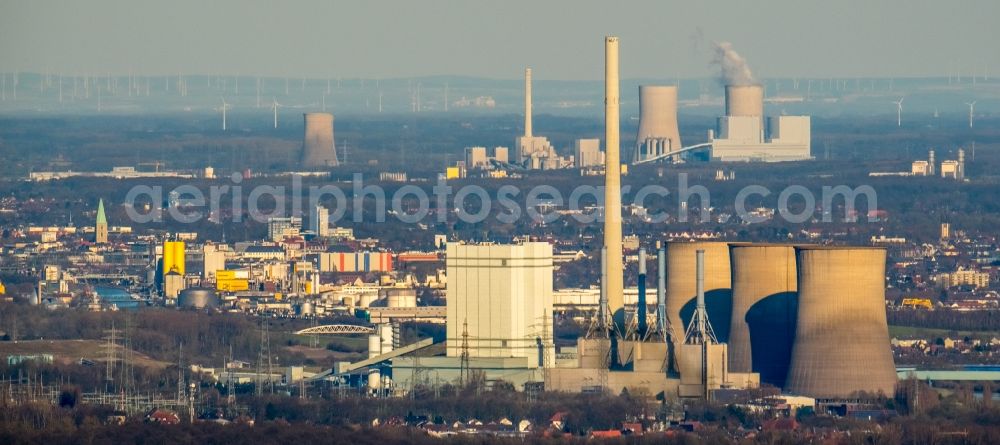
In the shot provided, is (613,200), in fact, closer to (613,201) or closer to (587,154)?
(613,201)

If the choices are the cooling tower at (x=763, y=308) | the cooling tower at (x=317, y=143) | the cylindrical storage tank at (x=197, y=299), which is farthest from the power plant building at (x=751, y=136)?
the cooling tower at (x=763, y=308)

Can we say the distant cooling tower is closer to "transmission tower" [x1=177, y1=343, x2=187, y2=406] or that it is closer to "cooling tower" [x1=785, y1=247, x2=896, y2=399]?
"transmission tower" [x1=177, y1=343, x2=187, y2=406]

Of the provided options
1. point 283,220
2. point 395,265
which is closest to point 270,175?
point 283,220

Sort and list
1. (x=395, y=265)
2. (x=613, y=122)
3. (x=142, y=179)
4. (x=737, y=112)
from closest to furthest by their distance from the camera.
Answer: (x=613, y=122), (x=395, y=265), (x=142, y=179), (x=737, y=112)

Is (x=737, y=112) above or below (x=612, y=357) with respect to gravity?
above

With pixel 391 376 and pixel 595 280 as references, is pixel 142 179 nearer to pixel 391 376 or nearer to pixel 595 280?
pixel 595 280

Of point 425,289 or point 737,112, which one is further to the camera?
point 737,112

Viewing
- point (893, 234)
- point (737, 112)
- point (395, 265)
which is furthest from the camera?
point (737, 112)

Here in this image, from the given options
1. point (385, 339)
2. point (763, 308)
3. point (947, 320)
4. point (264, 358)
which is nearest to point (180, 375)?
point (385, 339)
